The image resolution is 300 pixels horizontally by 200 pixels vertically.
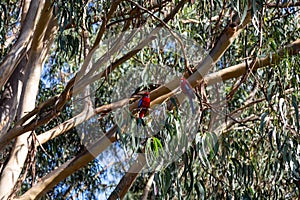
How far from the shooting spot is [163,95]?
3107 millimetres

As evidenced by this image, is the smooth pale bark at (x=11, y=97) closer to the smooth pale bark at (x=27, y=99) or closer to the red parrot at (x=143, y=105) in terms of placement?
the smooth pale bark at (x=27, y=99)

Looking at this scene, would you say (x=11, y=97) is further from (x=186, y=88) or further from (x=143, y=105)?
(x=186, y=88)

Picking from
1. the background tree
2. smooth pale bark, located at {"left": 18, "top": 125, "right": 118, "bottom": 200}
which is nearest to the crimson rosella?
the background tree

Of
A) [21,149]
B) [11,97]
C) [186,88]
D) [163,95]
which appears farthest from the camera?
[11,97]

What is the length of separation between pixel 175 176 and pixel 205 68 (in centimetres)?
56

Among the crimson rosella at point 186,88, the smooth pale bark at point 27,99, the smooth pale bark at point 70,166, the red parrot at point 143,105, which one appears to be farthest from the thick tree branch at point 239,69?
the smooth pale bark at point 27,99

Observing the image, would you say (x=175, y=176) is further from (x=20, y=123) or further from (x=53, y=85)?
(x=53, y=85)

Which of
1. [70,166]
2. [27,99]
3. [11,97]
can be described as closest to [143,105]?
[70,166]

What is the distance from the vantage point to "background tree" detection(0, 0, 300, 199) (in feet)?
9.75

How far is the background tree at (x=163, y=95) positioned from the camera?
2973 millimetres

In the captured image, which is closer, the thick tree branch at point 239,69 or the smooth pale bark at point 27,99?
the thick tree branch at point 239,69

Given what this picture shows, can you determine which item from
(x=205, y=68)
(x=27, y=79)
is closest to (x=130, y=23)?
(x=27, y=79)

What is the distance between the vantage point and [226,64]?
4473mm

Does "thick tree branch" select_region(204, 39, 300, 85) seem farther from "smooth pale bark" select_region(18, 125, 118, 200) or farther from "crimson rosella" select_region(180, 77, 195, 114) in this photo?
"smooth pale bark" select_region(18, 125, 118, 200)
